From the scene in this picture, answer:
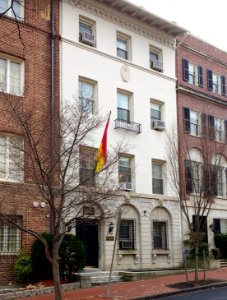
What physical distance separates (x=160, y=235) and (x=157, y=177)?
9.94 feet

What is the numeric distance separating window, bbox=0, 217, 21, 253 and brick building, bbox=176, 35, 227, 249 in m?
10.2

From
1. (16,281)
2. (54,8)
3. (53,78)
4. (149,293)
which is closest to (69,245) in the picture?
(16,281)

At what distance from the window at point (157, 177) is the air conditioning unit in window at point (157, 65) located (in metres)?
5.14

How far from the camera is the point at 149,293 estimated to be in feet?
55.1

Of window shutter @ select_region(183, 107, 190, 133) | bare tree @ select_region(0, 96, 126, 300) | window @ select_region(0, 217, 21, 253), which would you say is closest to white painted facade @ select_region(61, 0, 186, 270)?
window shutter @ select_region(183, 107, 190, 133)

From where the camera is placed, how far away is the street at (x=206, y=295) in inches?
620

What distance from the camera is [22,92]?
67.4ft

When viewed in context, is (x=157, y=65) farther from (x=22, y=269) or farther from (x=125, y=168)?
(x=22, y=269)

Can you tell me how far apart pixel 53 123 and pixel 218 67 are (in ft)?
62.2

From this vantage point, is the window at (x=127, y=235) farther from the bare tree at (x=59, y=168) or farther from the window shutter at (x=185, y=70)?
the window shutter at (x=185, y=70)

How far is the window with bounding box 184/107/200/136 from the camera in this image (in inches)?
1115

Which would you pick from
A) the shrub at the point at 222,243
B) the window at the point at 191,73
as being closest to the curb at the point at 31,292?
the shrub at the point at 222,243

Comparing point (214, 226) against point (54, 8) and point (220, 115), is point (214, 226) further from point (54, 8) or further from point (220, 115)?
point (54, 8)

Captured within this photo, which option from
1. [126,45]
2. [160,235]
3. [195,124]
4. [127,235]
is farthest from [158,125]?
[127,235]
